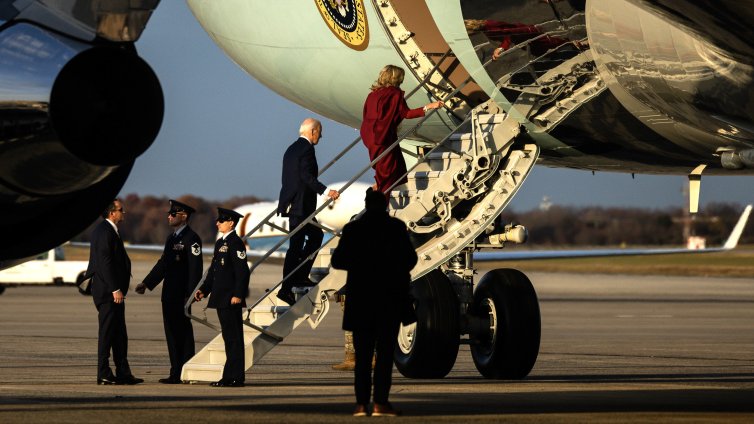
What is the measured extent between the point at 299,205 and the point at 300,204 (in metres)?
0.02

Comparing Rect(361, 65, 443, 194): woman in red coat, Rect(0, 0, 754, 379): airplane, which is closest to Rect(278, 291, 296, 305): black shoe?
Rect(0, 0, 754, 379): airplane

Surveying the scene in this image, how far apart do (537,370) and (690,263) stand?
7465cm

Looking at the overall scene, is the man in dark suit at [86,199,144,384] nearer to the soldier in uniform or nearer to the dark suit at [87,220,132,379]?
the dark suit at [87,220,132,379]

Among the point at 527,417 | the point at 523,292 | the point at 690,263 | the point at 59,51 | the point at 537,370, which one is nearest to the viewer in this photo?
the point at 59,51

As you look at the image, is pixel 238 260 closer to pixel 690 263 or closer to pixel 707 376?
pixel 707 376

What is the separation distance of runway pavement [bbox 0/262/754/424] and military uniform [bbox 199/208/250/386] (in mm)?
311

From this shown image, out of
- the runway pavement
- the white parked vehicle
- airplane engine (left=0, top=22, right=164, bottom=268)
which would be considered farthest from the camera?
the white parked vehicle

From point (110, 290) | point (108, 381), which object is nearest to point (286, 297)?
point (110, 290)

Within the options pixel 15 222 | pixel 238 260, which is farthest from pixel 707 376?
pixel 15 222

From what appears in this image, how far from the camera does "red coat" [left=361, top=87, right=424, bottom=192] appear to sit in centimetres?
1452

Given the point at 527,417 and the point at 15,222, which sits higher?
the point at 15,222

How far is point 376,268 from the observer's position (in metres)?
10.4

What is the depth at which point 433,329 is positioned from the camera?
1510cm

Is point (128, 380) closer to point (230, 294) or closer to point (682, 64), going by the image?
point (230, 294)
